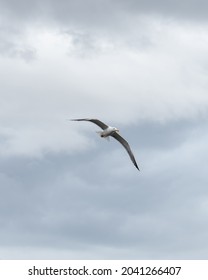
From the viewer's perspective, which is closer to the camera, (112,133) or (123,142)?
(112,133)

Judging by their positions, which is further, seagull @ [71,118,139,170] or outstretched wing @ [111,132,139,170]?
outstretched wing @ [111,132,139,170]

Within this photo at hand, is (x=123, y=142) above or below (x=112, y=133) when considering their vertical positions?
below

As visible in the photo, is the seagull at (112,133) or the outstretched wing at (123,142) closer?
the seagull at (112,133)

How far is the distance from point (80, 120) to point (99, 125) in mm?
12477

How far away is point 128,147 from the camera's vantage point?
137 meters
